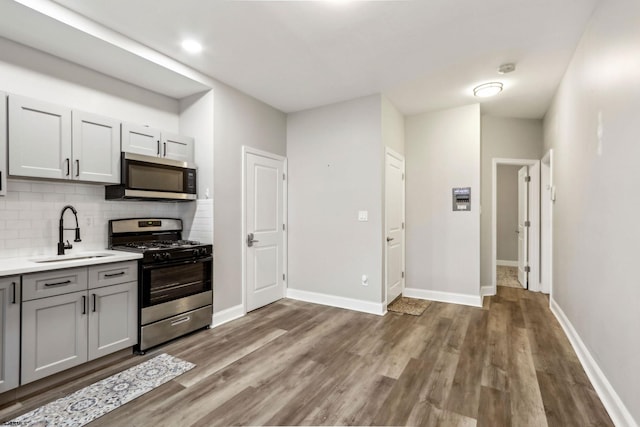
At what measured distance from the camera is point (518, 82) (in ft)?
11.7

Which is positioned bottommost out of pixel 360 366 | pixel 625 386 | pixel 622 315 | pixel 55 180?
pixel 360 366

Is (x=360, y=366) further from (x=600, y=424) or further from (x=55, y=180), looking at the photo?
(x=55, y=180)

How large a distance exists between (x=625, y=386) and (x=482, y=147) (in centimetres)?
370

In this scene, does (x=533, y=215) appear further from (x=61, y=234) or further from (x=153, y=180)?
(x=61, y=234)

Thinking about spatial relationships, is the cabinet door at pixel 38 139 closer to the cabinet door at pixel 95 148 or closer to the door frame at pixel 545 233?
the cabinet door at pixel 95 148

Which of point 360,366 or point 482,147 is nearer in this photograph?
point 360,366

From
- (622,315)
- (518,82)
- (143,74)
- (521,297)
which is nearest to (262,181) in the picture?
(143,74)

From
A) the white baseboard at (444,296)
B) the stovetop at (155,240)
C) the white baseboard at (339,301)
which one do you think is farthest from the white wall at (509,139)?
the stovetop at (155,240)

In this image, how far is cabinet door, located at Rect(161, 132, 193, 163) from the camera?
3289 millimetres

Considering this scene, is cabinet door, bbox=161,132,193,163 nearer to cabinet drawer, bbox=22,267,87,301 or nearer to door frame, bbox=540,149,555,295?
cabinet drawer, bbox=22,267,87,301

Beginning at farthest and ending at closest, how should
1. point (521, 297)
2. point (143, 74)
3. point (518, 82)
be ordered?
point (521, 297)
point (518, 82)
point (143, 74)

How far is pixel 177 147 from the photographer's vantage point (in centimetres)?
340

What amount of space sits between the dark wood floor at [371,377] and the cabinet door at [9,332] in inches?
8.2

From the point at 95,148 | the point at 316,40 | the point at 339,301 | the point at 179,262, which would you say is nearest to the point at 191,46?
the point at 316,40
